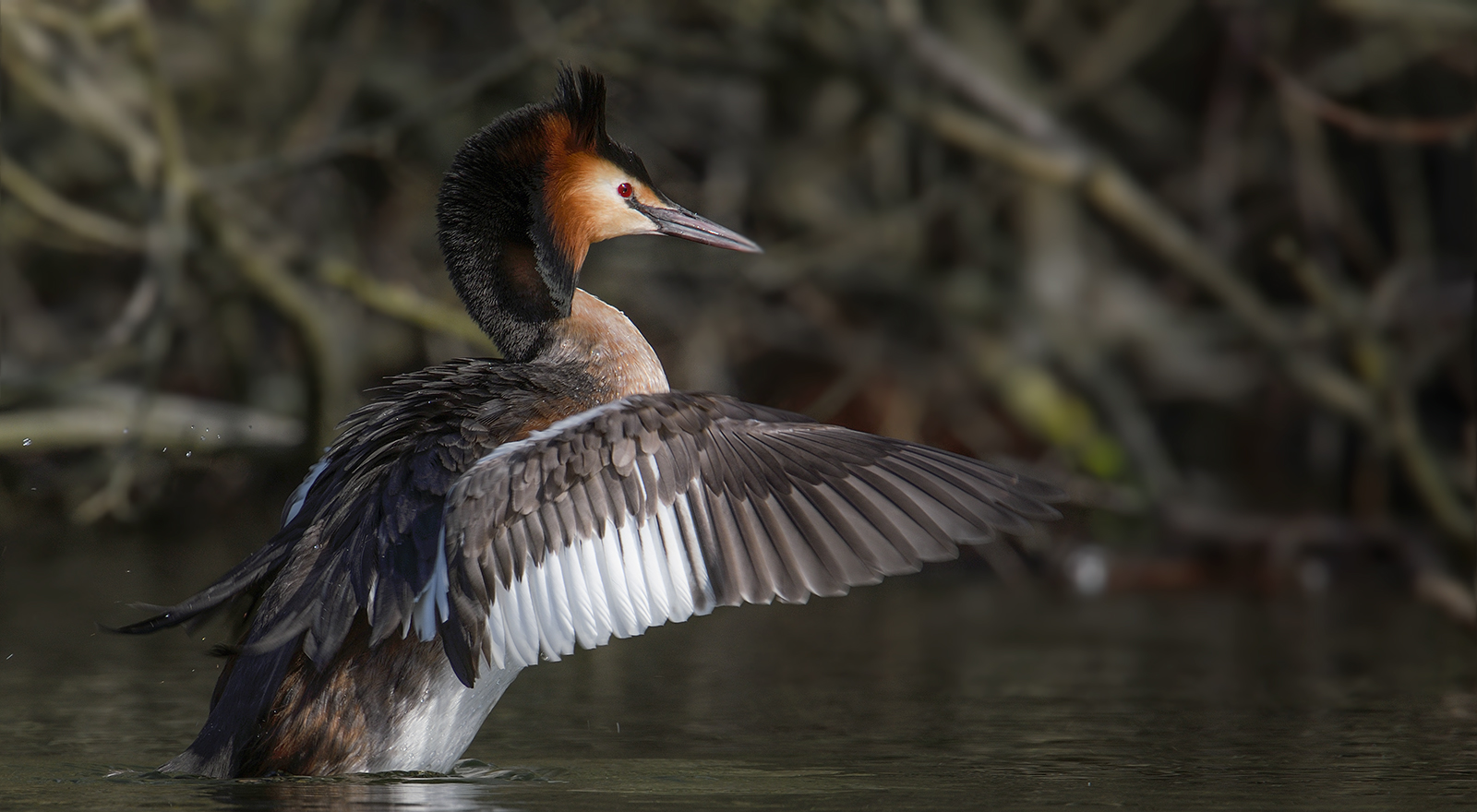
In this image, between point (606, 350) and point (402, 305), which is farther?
point (402, 305)

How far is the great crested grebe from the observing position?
3.78 metres

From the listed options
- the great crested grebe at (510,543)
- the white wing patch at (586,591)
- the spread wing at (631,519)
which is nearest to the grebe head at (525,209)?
the great crested grebe at (510,543)

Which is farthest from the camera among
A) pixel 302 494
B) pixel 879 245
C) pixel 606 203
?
pixel 879 245

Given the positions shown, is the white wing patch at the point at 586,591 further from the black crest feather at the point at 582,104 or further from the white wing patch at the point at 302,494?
the black crest feather at the point at 582,104

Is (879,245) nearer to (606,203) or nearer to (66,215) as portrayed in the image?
(66,215)

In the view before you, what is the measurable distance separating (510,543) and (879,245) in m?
5.41

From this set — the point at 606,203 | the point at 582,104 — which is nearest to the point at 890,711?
the point at 606,203

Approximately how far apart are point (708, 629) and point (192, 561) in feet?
9.00

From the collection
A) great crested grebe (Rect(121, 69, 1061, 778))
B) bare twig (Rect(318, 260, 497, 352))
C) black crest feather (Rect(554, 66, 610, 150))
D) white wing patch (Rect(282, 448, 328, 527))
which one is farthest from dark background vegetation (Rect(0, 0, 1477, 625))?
great crested grebe (Rect(121, 69, 1061, 778))

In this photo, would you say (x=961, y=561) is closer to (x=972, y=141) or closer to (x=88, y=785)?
(x=972, y=141)

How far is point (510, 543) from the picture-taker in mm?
3867

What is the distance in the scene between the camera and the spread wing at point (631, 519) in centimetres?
379

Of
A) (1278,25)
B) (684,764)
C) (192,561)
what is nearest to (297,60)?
(192,561)

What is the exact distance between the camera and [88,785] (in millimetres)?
3807
